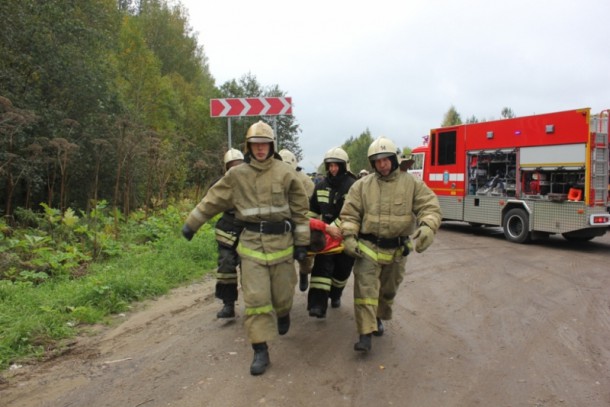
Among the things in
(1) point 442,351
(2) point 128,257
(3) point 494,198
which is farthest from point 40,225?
(3) point 494,198

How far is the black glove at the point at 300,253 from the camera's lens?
4.29 m

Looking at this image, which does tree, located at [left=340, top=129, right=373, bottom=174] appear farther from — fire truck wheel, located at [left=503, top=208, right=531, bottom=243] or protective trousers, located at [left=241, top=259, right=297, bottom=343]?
protective trousers, located at [left=241, top=259, right=297, bottom=343]

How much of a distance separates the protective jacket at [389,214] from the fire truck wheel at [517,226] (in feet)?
27.8

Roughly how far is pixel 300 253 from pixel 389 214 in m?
0.90

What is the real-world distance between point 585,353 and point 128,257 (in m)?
6.80

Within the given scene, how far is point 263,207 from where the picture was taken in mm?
4113

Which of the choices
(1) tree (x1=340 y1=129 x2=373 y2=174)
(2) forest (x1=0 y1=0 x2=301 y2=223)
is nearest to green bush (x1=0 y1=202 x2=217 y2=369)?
(2) forest (x1=0 y1=0 x2=301 y2=223)

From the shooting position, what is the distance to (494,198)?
1270 cm

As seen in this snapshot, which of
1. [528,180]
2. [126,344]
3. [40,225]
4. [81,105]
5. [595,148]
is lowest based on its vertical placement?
[126,344]

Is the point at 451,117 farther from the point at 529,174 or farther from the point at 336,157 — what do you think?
the point at 336,157

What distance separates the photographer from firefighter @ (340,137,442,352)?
13.9 ft

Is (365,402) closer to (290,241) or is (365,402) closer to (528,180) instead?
(290,241)

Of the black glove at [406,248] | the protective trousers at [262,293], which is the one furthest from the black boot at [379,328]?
the protective trousers at [262,293]

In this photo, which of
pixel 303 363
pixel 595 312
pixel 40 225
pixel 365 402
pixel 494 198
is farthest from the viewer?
pixel 494 198
